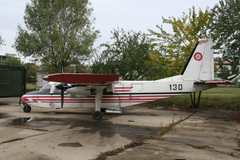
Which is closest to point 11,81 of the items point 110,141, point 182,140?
point 110,141

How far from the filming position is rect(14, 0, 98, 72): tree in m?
22.7

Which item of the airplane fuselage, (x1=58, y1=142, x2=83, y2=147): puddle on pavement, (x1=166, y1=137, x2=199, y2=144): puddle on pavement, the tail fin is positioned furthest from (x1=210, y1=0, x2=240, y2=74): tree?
(x1=58, y1=142, x2=83, y2=147): puddle on pavement

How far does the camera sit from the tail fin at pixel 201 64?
1159 centimetres

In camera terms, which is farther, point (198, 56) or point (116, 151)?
point (198, 56)

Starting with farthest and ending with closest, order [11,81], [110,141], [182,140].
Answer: [11,81]
[182,140]
[110,141]

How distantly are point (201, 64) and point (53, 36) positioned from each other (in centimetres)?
1754

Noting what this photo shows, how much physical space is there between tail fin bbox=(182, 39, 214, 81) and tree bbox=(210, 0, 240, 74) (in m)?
0.64

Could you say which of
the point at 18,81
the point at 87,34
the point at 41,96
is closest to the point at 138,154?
the point at 41,96

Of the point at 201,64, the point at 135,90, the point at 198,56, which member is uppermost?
the point at 198,56

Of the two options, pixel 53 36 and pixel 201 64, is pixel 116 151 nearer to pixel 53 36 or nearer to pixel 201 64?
pixel 201 64

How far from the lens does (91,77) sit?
335 inches

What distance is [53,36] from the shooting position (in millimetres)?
22719

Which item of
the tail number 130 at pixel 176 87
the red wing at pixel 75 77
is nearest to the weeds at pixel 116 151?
the red wing at pixel 75 77

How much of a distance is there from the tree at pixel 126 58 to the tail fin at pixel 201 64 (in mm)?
4894
